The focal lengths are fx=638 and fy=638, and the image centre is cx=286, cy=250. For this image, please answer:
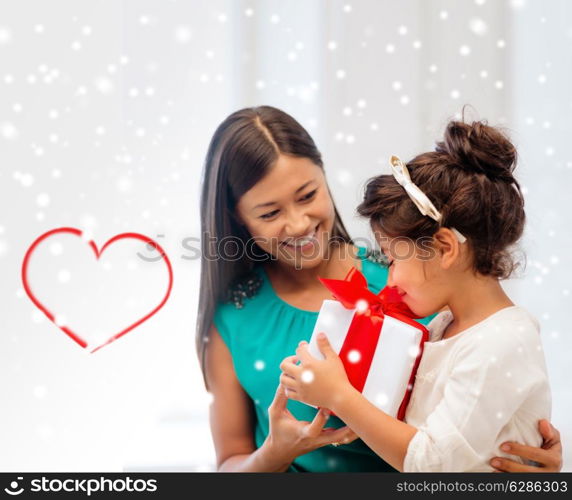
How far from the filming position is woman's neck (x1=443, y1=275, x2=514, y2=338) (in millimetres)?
1080

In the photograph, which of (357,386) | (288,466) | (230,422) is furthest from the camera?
(230,422)

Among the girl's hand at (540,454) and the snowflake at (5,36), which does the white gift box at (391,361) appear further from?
the snowflake at (5,36)

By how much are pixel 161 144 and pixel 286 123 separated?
503 millimetres

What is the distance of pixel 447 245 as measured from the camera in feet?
3.51

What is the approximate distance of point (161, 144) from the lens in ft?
5.45

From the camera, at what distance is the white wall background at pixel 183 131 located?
153cm

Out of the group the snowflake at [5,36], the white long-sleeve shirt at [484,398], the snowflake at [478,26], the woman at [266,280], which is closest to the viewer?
the white long-sleeve shirt at [484,398]

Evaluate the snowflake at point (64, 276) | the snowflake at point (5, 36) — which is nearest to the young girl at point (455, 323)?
the snowflake at point (64, 276)

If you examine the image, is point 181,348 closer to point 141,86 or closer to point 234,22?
point 141,86

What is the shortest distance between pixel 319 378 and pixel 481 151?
464 mm

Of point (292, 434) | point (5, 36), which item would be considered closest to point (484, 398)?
point (292, 434)

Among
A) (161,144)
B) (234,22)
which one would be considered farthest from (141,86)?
(234,22)

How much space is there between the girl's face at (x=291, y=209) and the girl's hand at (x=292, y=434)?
0.94 feet

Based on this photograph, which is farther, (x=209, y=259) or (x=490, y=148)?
(x=209, y=259)
